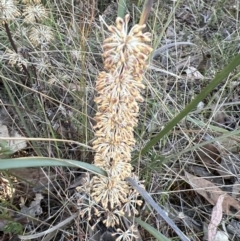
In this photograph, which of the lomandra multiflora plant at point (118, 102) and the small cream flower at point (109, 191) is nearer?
the lomandra multiflora plant at point (118, 102)

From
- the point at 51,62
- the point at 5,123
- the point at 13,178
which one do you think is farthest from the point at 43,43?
the point at 13,178

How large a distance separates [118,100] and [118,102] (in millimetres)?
13

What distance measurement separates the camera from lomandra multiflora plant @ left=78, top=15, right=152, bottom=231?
66cm

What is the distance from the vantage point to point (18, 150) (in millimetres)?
1277

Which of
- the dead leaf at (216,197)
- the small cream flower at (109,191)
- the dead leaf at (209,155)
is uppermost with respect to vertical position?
the small cream flower at (109,191)

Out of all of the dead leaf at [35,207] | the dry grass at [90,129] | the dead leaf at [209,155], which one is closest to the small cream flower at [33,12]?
the dry grass at [90,129]

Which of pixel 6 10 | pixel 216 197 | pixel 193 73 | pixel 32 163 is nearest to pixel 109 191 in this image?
pixel 32 163

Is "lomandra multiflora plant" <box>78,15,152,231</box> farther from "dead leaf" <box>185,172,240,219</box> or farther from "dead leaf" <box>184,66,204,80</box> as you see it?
"dead leaf" <box>184,66,204,80</box>

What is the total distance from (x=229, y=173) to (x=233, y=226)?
150 mm

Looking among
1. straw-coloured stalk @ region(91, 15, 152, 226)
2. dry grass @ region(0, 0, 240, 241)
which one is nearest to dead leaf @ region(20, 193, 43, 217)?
dry grass @ region(0, 0, 240, 241)

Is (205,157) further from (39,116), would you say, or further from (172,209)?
(39,116)

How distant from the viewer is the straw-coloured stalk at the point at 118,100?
2.18ft

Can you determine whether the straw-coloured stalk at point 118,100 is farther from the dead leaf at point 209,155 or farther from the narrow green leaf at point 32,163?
the dead leaf at point 209,155

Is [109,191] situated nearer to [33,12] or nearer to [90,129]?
[90,129]
